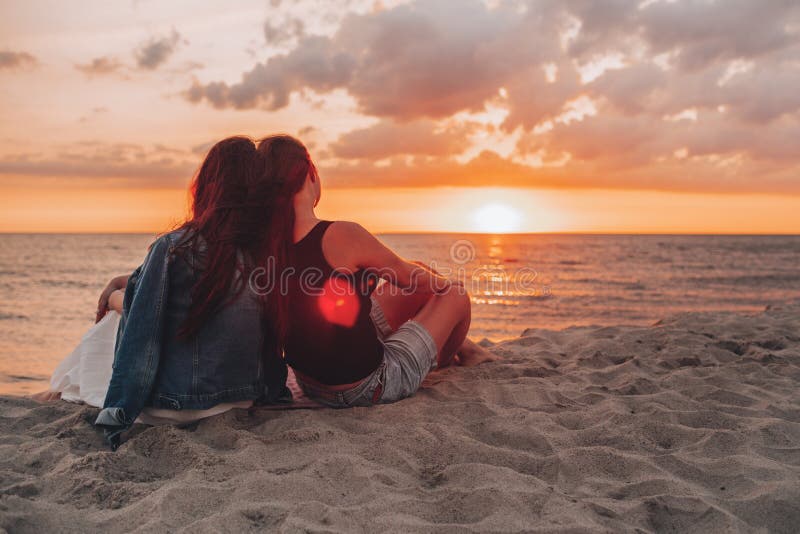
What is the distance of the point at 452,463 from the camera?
8.64ft

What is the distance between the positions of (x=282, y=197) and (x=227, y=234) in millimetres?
345

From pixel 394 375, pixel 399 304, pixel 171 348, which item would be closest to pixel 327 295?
pixel 394 375

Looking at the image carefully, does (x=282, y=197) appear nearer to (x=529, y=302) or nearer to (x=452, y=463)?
(x=452, y=463)

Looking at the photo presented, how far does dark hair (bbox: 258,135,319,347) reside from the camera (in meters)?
2.97

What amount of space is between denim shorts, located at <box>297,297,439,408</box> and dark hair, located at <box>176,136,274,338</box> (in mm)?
847

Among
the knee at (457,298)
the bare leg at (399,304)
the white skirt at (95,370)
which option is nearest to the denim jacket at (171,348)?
the white skirt at (95,370)

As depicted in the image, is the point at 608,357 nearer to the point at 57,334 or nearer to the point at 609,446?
the point at 609,446

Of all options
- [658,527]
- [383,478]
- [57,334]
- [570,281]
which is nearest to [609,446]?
[658,527]

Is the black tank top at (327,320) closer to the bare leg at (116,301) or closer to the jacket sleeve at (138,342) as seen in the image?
the jacket sleeve at (138,342)

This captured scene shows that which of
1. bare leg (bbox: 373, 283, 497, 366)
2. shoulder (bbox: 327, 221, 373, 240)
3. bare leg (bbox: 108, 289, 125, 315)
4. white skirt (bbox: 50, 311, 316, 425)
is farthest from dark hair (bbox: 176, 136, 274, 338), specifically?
bare leg (bbox: 373, 283, 497, 366)

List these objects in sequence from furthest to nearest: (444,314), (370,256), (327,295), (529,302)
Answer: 1. (529,302)
2. (444,314)
3. (370,256)
4. (327,295)

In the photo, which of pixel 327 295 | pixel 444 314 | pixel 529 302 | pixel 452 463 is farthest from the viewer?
pixel 529 302

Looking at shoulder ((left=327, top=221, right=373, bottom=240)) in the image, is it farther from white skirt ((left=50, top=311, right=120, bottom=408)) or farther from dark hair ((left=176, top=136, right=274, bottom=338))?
white skirt ((left=50, top=311, right=120, bottom=408))

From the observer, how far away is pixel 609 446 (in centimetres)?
284
